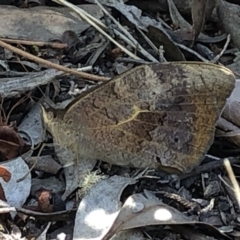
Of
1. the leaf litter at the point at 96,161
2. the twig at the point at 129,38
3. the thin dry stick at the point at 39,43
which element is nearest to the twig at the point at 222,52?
the leaf litter at the point at 96,161

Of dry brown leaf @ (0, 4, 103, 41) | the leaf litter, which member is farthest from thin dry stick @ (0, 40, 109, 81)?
dry brown leaf @ (0, 4, 103, 41)

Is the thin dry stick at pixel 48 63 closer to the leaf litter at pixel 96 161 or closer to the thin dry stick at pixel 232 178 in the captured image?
the leaf litter at pixel 96 161

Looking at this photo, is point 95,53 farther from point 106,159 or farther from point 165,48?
point 106,159

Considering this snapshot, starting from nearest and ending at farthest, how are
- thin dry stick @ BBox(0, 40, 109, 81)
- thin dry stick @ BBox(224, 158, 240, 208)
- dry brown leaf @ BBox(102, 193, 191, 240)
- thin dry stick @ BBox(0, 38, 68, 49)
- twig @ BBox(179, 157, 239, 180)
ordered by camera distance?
dry brown leaf @ BBox(102, 193, 191, 240) < thin dry stick @ BBox(224, 158, 240, 208) < twig @ BBox(179, 157, 239, 180) < thin dry stick @ BBox(0, 40, 109, 81) < thin dry stick @ BBox(0, 38, 68, 49)

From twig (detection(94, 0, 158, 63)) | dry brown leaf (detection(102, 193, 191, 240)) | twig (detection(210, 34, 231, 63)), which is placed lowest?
dry brown leaf (detection(102, 193, 191, 240))

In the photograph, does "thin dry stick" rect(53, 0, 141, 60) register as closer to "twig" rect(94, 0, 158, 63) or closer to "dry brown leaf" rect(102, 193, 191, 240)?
"twig" rect(94, 0, 158, 63)
